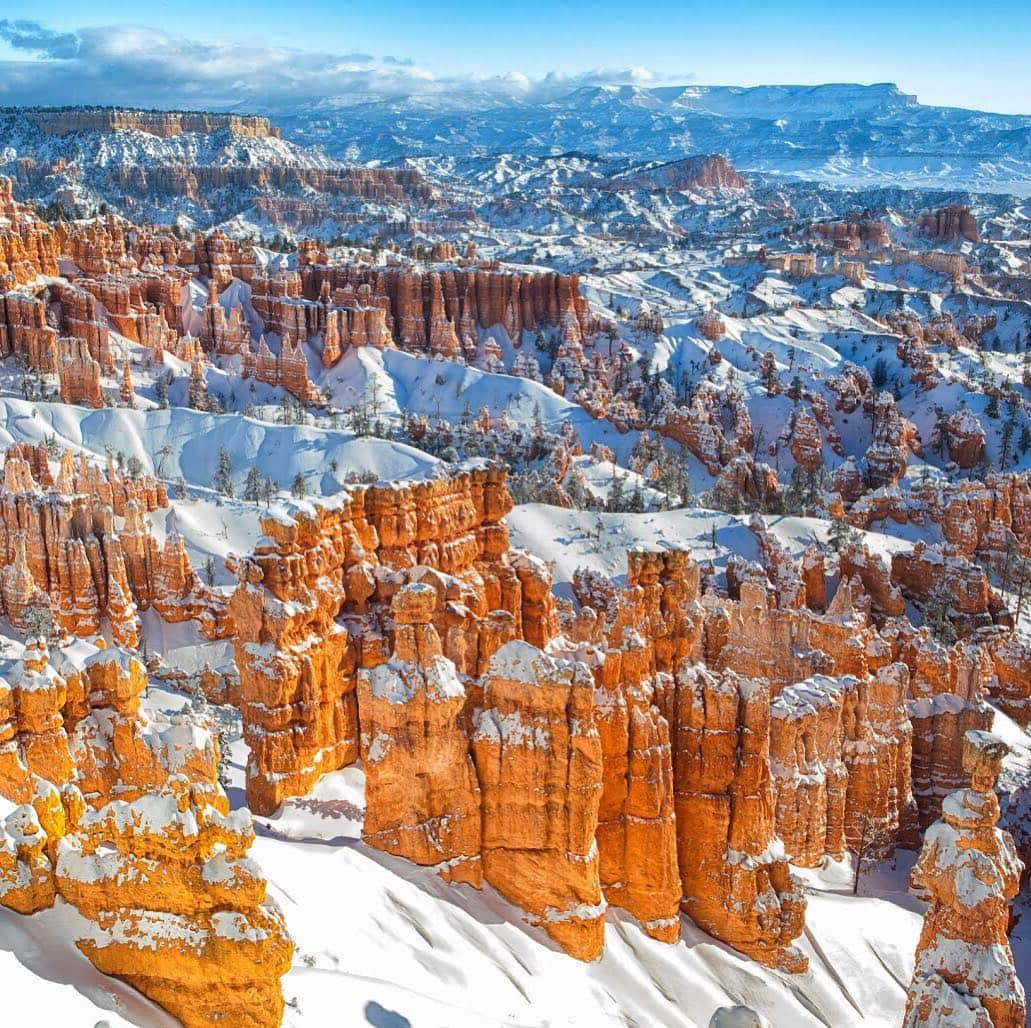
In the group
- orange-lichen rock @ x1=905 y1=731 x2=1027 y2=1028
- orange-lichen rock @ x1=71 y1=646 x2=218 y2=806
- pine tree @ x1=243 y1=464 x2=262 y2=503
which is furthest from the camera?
pine tree @ x1=243 y1=464 x2=262 y2=503

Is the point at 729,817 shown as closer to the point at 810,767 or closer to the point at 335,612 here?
the point at 810,767

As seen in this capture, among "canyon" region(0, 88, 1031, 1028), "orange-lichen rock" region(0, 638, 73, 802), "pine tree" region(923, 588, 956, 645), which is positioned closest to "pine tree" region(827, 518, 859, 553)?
"canyon" region(0, 88, 1031, 1028)

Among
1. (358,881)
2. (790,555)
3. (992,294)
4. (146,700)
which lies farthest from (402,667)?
(992,294)

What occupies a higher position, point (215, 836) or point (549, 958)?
point (215, 836)

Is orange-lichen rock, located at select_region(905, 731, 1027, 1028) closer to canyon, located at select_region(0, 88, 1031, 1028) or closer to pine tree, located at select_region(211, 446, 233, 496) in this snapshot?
canyon, located at select_region(0, 88, 1031, 1028)

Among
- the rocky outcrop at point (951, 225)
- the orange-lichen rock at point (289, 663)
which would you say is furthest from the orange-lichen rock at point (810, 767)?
the rocky outcrop at point (951, 225)

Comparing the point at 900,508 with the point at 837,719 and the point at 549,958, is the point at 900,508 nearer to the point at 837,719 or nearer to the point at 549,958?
the point at 837,719

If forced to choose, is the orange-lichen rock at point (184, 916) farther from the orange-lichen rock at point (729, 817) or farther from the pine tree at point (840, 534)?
the pine tree at point (840, 534)
